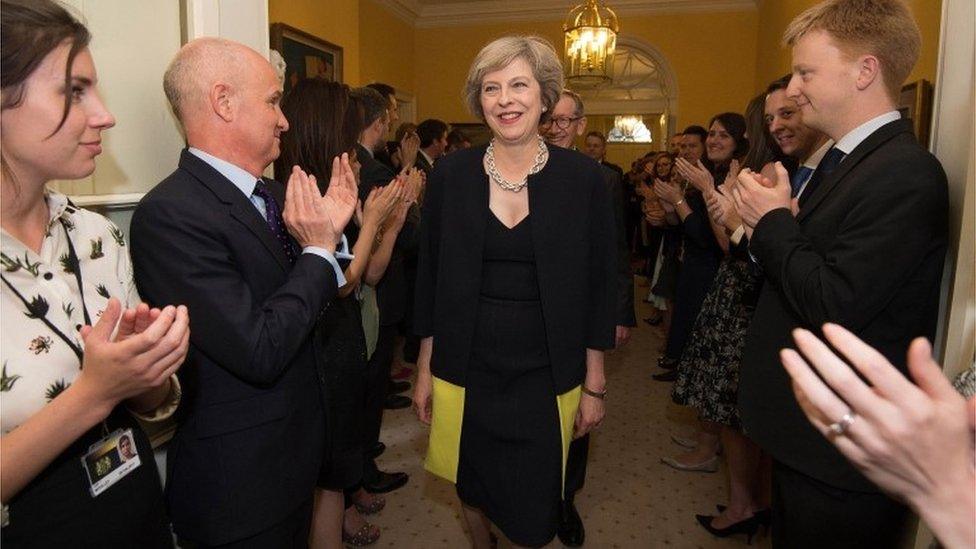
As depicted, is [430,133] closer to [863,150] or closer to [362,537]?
[362,537]

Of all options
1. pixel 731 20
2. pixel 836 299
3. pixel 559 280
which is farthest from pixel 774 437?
pixel 731 20

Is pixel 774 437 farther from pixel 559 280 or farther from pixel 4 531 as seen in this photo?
pixel 4 531

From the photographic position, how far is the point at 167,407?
123cm

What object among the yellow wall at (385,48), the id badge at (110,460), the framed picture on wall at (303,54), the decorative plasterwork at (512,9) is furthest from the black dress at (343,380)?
the decorative plasterwork at (512,9)

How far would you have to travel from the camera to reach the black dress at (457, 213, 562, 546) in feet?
5.83

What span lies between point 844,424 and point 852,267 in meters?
0.75

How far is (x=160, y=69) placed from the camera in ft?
5.48

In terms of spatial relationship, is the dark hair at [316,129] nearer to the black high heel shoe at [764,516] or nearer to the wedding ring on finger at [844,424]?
the wedding ring on finger at [844,424]

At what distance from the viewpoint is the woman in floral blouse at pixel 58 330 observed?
35.6 inches

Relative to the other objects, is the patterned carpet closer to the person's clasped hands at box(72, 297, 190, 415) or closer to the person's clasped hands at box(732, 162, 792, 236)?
the person's clasped hands at box(732, 162, 792, 236)

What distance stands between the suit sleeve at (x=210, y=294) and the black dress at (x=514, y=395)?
666 millimetres

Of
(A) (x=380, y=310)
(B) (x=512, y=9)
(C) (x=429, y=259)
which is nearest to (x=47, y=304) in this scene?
(C) (x=429, y=259)

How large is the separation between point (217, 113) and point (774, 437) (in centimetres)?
154

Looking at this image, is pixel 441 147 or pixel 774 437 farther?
pixel 441 147
